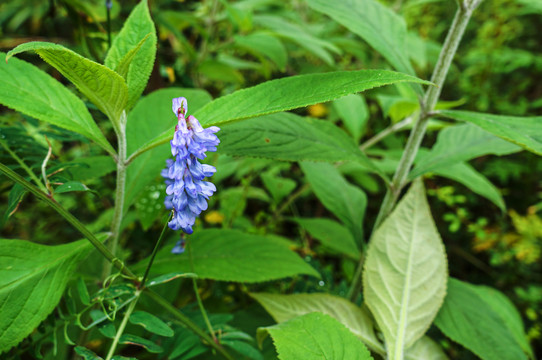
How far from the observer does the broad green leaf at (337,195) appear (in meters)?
1.12

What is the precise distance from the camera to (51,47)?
1.57ft

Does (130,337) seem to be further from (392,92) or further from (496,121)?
(392,92)

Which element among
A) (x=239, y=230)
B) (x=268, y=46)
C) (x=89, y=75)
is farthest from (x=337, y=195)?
(x=89, y=75)

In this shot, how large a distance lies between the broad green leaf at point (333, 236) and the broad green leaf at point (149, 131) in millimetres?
592

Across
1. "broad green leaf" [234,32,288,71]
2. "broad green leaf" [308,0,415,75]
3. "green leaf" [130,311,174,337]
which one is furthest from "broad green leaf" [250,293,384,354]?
"broad green leaf" [234,32,288,71]

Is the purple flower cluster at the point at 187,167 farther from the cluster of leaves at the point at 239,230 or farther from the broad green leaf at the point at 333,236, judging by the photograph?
the broad green leaf at the point at 333,236

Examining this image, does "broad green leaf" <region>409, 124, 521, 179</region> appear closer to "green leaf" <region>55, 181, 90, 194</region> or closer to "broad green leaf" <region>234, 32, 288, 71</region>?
"broad green leaf" <region>234, 32, 288, 71</region>

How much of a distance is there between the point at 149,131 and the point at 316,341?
64 cm

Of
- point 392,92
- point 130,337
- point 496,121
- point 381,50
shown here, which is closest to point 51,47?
point 130,337

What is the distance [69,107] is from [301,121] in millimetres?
504

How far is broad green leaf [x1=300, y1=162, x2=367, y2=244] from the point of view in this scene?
1125mm

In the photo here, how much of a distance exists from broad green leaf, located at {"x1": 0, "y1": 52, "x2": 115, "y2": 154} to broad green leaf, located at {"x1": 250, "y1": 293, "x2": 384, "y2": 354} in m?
0.51

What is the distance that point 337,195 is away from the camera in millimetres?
1173

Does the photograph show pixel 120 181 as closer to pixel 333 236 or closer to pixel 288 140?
pixel 288 140
